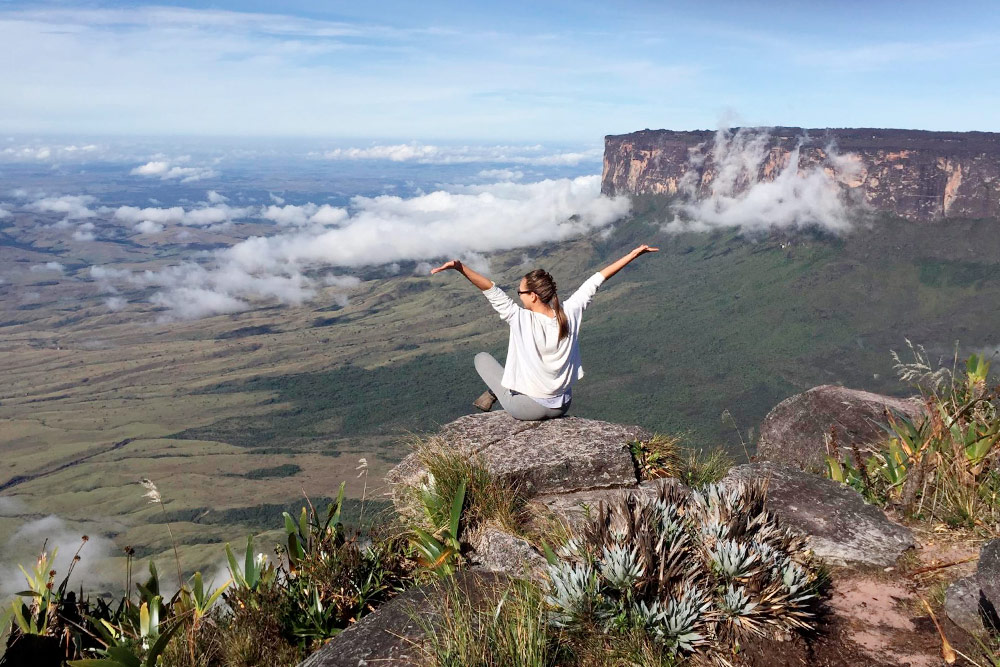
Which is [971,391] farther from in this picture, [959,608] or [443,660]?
[443,660]

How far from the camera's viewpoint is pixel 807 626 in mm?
5219

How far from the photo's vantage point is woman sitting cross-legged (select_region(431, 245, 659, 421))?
10062mm

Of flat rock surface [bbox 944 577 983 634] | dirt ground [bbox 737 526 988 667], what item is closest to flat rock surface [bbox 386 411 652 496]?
dirt ground [bbox 737 526 988 667]

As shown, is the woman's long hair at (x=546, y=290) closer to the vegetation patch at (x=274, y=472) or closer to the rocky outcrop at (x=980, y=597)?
the rocky outcrop at (x=980, y=597)

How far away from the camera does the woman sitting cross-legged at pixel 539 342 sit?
10.1 metres

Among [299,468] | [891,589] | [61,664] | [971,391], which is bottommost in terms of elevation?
[299,468]

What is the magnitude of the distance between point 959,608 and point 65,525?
6991 inches

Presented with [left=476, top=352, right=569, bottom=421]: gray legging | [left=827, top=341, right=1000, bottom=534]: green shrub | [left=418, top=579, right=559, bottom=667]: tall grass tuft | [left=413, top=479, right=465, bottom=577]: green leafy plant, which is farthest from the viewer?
[left=476, top=352, right=569, bottom=421]: gray legging

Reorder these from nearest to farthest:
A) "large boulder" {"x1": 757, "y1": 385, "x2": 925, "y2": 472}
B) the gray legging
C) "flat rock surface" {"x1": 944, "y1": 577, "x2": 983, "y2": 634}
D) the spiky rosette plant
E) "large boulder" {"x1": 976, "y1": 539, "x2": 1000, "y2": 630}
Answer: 1. the spiky rosette plant
2. "large boulder" {"x1": 976, "y1": 539, "x2": 1000, "y2": 630}
3. "flat rock surface" {"x1": 944, "y1": 577, "x2": 983, "y2": 634}
4. the gray legging
5. "large boulder" {"x1": 757, "y1": 385, "x2": 925, "y2": 472}

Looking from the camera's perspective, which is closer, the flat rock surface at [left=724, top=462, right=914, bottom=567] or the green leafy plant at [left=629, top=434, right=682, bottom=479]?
the flat rock surface at [left=724, top=462, right=914, bottom=567]

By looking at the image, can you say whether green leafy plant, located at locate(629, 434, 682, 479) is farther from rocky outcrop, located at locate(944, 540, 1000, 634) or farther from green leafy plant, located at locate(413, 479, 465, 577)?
rocky outcrop, located at locate(944, 540, 1000, 634)

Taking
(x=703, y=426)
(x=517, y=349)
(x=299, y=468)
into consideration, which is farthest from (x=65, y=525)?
(x=517, y=349)

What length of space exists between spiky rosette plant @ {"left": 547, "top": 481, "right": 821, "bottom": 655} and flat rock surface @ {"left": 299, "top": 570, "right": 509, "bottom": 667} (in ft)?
2.61

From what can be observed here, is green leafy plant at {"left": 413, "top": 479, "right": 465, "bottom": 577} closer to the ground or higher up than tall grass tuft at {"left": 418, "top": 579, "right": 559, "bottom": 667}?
closer to the ground
